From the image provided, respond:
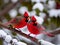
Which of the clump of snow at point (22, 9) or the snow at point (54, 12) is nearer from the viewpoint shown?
the snow at point (54, 12)

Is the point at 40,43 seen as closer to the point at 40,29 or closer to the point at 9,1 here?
the point at 40,29

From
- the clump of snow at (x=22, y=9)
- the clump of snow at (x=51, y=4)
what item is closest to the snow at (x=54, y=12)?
the clump of snow at (x=51, y=4)

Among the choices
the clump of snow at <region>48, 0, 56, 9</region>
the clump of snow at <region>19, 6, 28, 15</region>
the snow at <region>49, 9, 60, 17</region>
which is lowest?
the snow at <region>49, 9, 60, 17</region>

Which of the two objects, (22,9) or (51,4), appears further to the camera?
(22,9)

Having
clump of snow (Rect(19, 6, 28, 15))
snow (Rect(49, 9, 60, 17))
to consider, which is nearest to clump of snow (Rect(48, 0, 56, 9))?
snow (Rect(49, 9, 60, 17))

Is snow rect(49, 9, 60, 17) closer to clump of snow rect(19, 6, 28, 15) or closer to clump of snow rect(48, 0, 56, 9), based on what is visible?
clump of snow rect(48, 0, 56, 9)

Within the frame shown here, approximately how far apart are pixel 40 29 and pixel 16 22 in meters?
0.17

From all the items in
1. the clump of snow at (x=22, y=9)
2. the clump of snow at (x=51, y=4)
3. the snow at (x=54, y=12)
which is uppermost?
the clump of snow at (x=22, y=9)

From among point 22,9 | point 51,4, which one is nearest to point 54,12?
point 51,4

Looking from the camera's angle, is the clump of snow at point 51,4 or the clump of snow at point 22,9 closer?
the clump of snow at point 51,4

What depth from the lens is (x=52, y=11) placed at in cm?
212

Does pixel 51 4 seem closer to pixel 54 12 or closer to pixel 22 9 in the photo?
pixel 54 12

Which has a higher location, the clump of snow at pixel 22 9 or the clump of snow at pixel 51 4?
the clump of snow at pixel 22 9

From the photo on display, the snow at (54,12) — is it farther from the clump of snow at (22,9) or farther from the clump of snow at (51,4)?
the clump of snow at (22,9)
